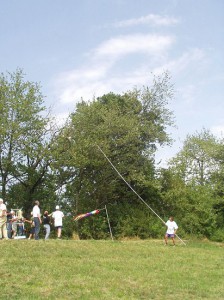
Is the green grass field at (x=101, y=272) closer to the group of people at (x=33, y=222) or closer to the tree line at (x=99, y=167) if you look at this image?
the group of people at (x=33, y=222)

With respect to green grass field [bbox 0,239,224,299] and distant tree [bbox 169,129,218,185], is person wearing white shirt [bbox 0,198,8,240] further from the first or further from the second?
distant tree [bbox 169,129,218,185]

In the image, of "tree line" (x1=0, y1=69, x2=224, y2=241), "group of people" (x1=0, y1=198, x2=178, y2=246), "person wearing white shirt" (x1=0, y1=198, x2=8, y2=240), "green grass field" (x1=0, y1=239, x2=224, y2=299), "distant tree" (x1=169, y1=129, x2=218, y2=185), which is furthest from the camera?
"distant tree" (x1=169, y1=129, x2=218, y2=185)

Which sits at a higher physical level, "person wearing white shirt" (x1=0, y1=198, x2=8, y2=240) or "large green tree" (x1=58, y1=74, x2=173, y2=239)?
"large green tree" (x1=58, y1=74, x2=173, y2=239)

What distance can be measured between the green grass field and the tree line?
11.9 m

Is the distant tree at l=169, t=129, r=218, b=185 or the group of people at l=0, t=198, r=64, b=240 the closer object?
the group of people at l=0, t=198, r=64, b=240

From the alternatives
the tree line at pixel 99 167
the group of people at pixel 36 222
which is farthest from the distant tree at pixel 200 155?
the group of people at pixel 36 222

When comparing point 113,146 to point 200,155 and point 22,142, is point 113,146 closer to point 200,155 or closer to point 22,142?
point 22,142

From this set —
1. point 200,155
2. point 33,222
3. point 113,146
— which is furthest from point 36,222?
point 200,155

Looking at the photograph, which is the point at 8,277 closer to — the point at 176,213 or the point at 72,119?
the point at 72,119

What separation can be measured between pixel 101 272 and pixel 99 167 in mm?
18944

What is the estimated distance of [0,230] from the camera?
818 inches

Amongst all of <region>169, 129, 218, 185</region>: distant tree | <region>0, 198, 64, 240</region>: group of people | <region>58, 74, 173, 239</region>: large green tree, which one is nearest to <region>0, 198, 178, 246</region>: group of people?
<region>0, 198, 64, 240</region>: group of people

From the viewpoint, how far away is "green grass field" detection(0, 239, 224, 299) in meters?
12.4

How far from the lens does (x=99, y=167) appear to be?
33656 mm
